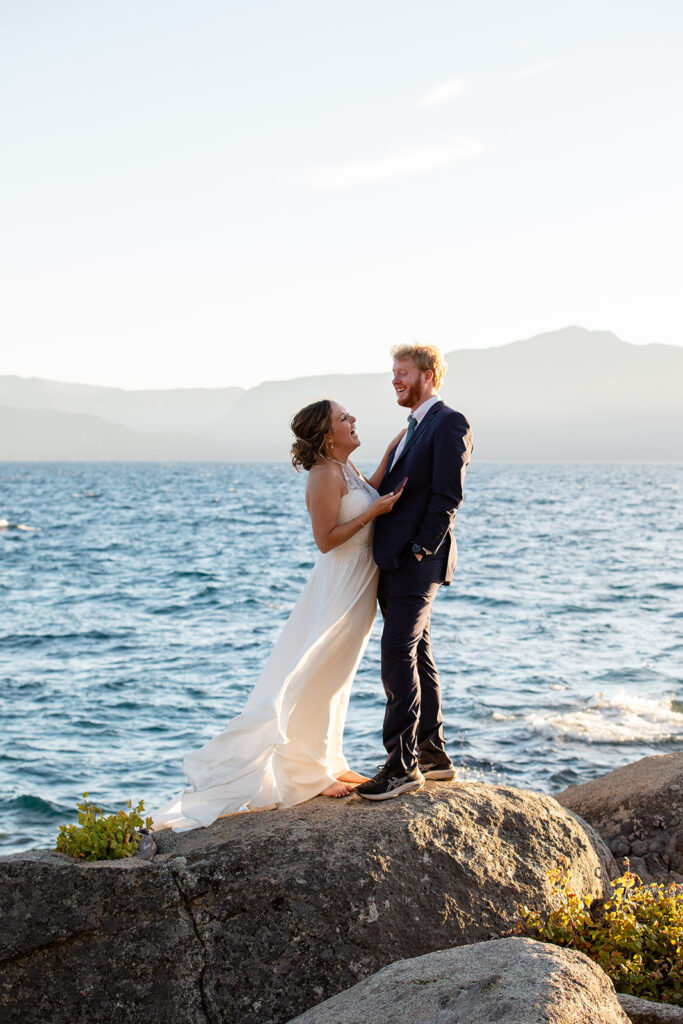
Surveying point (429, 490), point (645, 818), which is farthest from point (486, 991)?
point (645, 818)

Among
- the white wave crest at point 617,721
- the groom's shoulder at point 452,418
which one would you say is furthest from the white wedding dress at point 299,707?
the white wave crest at point 617,721

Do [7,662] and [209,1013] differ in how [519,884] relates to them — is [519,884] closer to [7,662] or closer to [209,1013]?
[209,1013]

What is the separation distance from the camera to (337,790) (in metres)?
6.27

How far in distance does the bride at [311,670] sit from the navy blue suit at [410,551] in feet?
0.78

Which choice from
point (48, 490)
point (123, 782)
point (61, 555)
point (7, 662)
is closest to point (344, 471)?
point (123, 782)

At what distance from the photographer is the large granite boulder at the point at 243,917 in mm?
4961

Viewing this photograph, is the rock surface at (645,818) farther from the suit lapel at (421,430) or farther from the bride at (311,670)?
the suit lapel at (421,430)

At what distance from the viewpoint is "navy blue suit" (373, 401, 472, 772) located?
5.86m

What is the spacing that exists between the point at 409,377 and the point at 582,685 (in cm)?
1051

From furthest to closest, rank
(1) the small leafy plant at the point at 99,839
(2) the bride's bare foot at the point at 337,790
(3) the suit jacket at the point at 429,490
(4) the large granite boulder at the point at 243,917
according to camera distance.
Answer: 1. (2) the bride's bare foot at the point at 337,790
2. (3) the suit jacket at the point at 429,490
3. (1) the small leafy plant at the point at 99,839
4. (4) the large granite boulder at the point at 243,917

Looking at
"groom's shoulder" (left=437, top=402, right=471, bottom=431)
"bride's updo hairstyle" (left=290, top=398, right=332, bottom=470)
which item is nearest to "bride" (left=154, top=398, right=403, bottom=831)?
"bride's updo hairstyle" (left=290, top=398, right=332, bottom=470)

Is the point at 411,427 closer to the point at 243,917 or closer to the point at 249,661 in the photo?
the point at 243,917

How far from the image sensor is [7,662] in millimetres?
16891

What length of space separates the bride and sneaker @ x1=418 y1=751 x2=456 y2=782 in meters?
0.51
